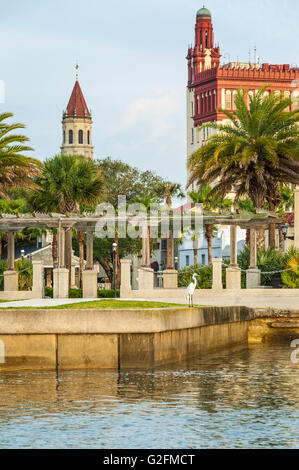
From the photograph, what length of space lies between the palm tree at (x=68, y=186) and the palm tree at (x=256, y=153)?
10.3 m

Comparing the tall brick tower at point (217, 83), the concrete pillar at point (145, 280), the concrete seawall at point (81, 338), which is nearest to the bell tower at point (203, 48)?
the tall brick tower at point (217, 83)

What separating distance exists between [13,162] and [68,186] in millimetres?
11793

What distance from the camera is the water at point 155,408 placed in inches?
656

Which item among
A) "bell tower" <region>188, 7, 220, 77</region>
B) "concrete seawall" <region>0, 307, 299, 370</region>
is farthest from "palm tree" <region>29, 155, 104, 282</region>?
"bell tower" <region>188, 7, 220, 77</region>

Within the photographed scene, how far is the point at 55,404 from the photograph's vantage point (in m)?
19.7

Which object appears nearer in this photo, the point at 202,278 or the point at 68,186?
the point at 202,278

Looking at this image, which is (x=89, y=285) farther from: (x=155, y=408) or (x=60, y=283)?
(x=155, y=408)

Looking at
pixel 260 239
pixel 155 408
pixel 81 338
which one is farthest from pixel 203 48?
pixel 155 408

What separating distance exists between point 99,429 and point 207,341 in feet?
38.3

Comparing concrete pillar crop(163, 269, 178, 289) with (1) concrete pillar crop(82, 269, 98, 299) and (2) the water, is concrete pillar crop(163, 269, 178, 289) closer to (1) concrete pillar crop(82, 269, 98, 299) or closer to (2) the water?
(1) concrete pillar crop(82, 269, 98, 299)

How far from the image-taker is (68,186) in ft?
184

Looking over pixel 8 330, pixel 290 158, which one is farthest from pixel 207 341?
pixel 290 158

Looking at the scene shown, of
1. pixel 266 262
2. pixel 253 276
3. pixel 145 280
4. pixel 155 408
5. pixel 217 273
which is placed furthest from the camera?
pixel 266 262
